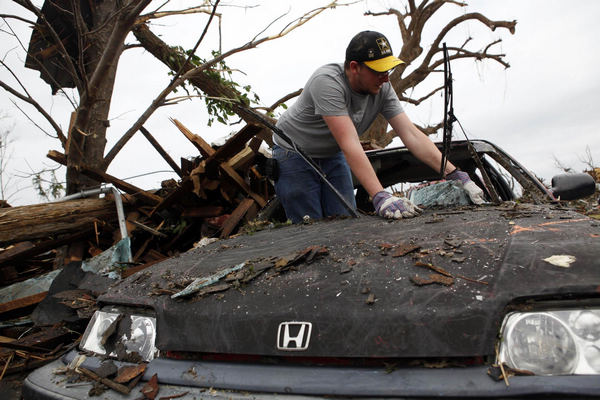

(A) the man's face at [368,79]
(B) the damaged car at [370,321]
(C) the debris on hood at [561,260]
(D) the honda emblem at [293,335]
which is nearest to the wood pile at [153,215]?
(A) the man's face at [368,79]

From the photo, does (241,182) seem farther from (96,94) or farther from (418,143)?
(418,143)

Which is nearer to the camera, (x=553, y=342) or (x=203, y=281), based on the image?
(x=553, y=342)

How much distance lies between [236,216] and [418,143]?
7.37 feet

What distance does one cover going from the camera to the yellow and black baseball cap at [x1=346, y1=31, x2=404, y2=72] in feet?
8.33

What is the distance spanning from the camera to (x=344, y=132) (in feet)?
8.28

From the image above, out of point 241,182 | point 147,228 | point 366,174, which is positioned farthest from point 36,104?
point 366,174

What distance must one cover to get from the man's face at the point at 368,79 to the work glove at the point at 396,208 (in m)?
0.87

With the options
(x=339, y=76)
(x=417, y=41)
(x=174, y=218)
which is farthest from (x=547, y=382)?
(x=417, y=41)

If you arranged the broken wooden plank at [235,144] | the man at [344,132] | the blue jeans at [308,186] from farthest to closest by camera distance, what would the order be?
the broken wooden plank at [235,144] → the blue jeans at [308,186] → the man at [344,132]

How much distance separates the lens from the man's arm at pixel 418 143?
2729 millimetres

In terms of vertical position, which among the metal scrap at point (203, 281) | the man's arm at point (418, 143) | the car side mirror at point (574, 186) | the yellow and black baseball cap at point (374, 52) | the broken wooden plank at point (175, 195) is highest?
the yellow and black baseball cap at point (374, 52)

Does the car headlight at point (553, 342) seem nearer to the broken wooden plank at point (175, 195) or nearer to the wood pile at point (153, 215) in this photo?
the wood pile at point (153, 215)

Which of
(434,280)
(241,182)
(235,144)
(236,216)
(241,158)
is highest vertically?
(235,144)

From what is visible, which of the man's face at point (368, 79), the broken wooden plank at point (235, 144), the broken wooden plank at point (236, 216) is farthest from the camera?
the broken wooden plank at point (236, 216)
